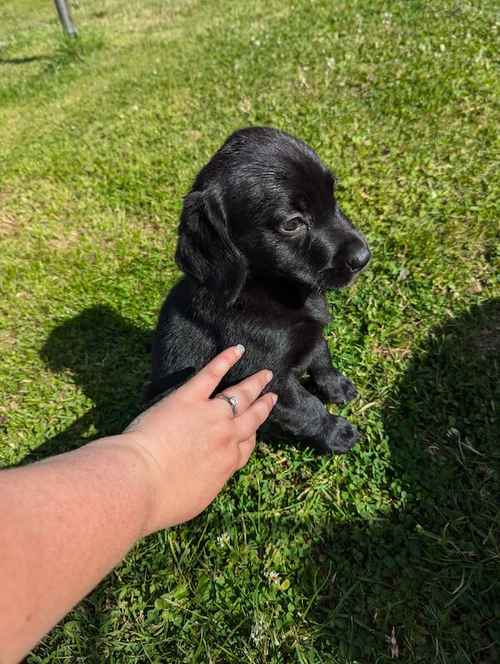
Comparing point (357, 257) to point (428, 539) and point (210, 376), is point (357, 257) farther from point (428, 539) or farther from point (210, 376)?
point (428, 539)

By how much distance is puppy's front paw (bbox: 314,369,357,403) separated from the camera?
8.79ft

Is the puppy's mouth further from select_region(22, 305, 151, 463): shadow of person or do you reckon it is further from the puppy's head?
select_region(22, 305, 151, 463): shadow of person

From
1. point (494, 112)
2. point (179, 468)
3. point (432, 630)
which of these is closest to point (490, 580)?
point (432, 630)

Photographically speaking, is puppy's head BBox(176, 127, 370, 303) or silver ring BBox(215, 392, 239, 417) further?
puppy's head BBox(176, 127, 370, 303)

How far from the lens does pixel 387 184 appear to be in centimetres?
388

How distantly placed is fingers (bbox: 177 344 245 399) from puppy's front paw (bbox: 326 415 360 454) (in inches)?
29.4

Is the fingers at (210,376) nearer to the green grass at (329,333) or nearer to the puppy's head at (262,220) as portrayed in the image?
the puppy's head at (262,220)

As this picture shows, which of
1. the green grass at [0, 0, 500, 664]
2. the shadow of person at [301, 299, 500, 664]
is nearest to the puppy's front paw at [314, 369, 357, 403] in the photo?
the green grass at [0, 0, 500, 664]

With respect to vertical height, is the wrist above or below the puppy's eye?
below

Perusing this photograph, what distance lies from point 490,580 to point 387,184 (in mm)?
2985

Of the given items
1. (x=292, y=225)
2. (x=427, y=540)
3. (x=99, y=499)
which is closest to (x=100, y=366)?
(x=292, y=225)

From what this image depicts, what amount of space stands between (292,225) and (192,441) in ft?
3.64

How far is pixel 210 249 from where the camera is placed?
83.4 inches

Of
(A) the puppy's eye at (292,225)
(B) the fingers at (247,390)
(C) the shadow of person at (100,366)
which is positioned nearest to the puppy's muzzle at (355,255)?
(A) the puppy's eye at (292,225)
